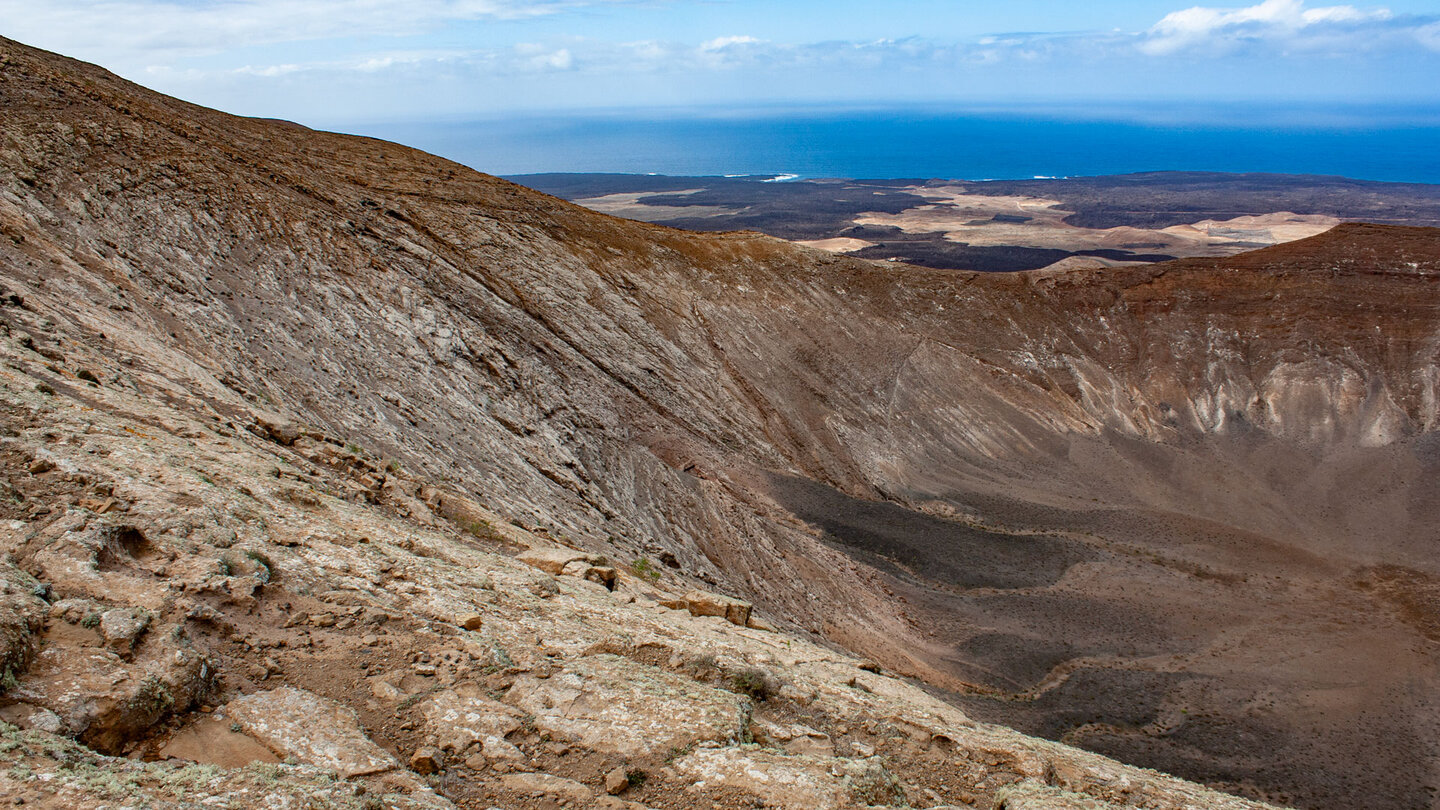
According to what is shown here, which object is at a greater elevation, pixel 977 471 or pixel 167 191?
pixel 167 191

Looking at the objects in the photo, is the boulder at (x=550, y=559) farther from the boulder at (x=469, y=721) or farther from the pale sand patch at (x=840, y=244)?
the pale sand patch at (x=840, y=244)

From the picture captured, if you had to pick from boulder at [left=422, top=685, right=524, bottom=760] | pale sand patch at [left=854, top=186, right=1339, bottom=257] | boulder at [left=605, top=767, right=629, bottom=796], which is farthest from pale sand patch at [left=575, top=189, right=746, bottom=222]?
boulder at [left=605, top=767, right=629, bottom=796]

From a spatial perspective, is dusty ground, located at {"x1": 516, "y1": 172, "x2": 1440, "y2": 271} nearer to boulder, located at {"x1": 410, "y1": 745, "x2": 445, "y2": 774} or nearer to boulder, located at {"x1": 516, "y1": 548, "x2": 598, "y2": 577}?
boulder, located at {"x1": 516, "y1": 548, "x2": 598, "y2": 577}

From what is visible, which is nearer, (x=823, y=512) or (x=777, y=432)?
(x=823, y=512)

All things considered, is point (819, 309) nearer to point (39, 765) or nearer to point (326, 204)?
point (326, 204)

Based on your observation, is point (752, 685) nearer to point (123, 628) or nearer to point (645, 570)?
point (123, 628)

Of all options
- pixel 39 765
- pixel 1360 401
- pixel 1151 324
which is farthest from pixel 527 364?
pixel 1360 401

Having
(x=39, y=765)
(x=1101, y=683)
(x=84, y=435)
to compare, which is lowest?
(x=1101, y=683)
